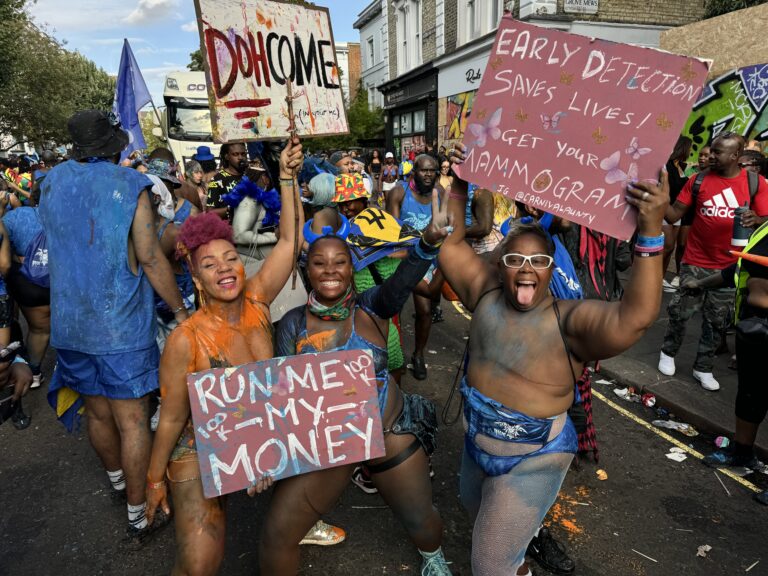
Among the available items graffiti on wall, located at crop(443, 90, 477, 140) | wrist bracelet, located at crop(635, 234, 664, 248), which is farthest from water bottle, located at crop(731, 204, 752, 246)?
graffiti on wall, located at crop(443, 90, 477, 140)

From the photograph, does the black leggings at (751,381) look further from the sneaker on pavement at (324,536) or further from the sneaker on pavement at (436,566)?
the sneaker on pavement at (324,536)

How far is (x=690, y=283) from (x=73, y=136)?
4.28 meters

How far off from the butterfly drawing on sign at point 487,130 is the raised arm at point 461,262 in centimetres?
11

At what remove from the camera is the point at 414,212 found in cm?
567

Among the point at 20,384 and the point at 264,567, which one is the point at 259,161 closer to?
the point at 20,384

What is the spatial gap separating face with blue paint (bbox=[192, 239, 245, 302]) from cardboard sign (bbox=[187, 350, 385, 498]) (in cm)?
37

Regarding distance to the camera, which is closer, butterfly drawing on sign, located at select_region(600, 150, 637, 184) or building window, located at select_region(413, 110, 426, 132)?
butterfly drawing on sign, located at select_region(600, 150, 637, 184)

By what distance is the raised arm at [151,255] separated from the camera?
290cm

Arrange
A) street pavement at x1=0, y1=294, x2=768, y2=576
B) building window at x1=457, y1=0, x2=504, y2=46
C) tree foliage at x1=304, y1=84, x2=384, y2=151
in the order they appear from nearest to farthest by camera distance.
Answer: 1. street pavement at x1=0, y1=294, x2=768, y2=576
2. building window at x1=457, y1=0, x2=504, y2=46
3. tree foliage at x1=304, y1=84, x2=384, y2=151

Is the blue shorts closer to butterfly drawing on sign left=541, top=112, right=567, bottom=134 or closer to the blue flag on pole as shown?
butterfly drawing on sign left=541, top=112, right=567, bottom=134

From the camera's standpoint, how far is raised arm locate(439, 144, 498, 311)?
249 centimetres

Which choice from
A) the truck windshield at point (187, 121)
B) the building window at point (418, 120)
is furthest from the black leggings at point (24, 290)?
the building window at point (418, 120)

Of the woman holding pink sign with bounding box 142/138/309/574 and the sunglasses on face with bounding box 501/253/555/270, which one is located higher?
the sunglasses on face with bounding box 501/253/555/270

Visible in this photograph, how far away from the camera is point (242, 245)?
14.0 ft
